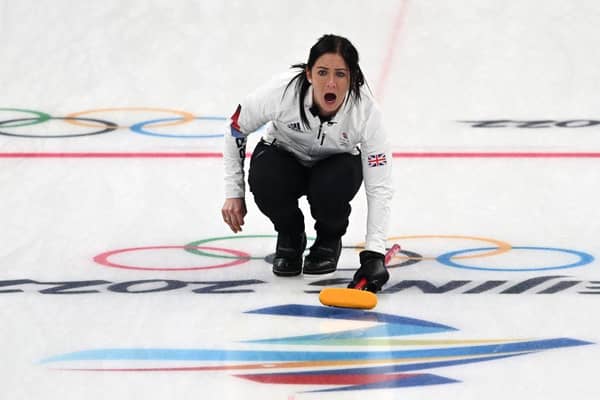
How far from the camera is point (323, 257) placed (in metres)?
3.67

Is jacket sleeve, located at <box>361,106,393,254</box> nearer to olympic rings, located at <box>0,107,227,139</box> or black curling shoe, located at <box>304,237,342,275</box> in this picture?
black curling shoe, located at <box>304,237,342,275</box>

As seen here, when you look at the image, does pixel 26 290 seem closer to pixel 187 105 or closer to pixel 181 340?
pixel 181 340

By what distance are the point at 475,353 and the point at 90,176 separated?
2742mm

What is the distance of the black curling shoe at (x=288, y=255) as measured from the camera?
363 centimetres

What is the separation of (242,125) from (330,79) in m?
0.43

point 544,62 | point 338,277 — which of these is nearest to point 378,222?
point 338,277

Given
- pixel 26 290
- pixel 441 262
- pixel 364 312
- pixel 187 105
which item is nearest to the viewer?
pixel 364 312

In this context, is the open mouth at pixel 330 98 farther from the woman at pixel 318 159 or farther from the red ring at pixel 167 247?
the red ring at pixel 167 247

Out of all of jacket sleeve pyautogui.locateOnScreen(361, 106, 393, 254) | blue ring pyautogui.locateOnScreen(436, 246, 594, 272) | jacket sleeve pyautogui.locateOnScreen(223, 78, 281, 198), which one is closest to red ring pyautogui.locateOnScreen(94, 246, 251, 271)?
jacket sleeve pyautogui.locateOnScreen(223, 78, 281, 198)

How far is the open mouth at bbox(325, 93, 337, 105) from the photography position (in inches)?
130

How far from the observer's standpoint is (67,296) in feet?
11.0

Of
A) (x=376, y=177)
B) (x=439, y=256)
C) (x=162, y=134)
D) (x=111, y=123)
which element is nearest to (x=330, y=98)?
(x=376, y=177)

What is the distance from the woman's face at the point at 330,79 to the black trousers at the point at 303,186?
0.29 m

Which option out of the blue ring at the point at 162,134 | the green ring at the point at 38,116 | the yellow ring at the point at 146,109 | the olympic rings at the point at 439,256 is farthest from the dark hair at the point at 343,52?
the green ring at the point at 38,116
